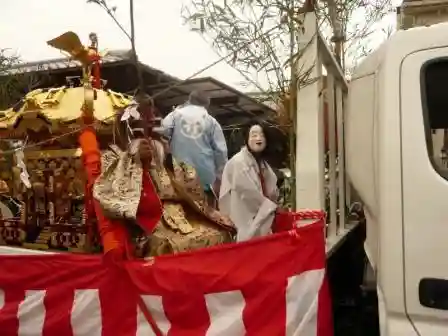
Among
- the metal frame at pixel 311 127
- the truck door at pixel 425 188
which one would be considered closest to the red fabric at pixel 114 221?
the metal frame at pixel 311 127

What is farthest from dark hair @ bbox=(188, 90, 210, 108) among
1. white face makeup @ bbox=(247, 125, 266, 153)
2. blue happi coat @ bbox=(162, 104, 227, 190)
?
white face makeup @ bbox=(247, 125, 266, 153)

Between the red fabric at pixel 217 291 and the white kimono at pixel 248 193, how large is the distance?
3.12 feet

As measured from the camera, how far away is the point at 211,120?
15.0 feet

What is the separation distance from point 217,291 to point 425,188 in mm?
862

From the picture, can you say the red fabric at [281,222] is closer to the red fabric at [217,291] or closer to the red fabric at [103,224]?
the red fabric at [217,291]

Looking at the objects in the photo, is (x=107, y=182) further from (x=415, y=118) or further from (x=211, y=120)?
(x=211, y=120)

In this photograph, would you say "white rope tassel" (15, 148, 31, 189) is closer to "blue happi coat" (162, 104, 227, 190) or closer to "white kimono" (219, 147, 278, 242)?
"blue happi coat" (162, 104, 227, 190)

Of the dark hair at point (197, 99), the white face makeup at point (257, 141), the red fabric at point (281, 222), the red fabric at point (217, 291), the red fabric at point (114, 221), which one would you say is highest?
the dark hair at point (197, 99)

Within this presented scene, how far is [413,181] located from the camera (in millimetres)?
1789

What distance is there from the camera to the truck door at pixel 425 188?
Answer: 1.76 metres

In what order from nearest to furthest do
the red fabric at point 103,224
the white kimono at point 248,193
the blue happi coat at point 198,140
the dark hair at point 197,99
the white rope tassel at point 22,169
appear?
the red fabric at point 103,224, the white kimono at point 248,193, the white rope tassel at point 22,169, the blue happi coat at point 198,140, the dark hair at point 197,99

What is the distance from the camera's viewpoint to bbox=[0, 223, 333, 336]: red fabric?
2.09m

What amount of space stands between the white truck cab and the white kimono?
4.24ft

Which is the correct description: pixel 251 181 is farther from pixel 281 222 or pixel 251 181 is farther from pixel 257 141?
pixel 281 222
